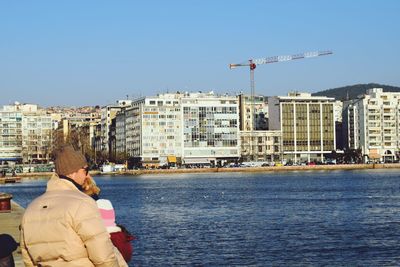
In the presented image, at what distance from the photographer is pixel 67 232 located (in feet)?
20.6

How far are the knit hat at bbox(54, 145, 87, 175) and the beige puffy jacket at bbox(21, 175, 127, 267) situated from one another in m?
0.24

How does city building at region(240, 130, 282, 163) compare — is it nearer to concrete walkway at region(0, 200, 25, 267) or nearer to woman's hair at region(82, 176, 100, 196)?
concrete walkway at region(0, 200, 25, 267)

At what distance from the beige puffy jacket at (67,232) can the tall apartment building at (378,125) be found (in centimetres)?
18813

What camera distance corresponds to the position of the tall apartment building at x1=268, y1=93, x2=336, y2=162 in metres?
194

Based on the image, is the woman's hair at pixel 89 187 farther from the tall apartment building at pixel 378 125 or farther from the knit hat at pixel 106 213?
the tall apartment building at pixel 378 125

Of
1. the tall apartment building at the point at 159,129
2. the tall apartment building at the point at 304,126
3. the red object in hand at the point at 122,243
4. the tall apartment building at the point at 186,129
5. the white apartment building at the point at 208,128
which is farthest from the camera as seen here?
the tall apartment building at the point at 304,126

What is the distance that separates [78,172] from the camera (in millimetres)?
6730

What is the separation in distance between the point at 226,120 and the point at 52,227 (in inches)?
6830

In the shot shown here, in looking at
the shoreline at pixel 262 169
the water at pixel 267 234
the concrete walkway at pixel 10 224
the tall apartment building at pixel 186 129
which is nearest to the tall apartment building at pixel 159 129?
the tall apartment building at pixel 186 129

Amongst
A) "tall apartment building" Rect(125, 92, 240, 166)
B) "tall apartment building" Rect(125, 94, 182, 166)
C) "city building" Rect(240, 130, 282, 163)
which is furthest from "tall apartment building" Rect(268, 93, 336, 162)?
"tall apartment building" Rect(125, 94, 182, 166)

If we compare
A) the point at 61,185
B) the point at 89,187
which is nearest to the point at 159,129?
the point at 89,187

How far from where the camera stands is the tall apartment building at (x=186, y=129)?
178 metres

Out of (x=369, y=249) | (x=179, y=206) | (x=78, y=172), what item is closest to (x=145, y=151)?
(x=179, y=206)

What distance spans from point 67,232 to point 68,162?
0.66 metres
